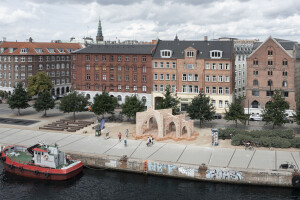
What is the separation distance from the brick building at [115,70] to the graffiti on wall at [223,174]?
4528 centimetres

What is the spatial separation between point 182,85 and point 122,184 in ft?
145

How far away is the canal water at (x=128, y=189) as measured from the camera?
4222 cm

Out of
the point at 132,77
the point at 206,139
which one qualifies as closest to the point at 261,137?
the point at 206,139

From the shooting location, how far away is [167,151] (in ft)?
175

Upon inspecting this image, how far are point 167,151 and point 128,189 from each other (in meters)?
11.1

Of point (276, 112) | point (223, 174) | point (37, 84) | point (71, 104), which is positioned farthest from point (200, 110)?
point (37, 84)

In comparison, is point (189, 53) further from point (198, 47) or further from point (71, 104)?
point (71, 104)

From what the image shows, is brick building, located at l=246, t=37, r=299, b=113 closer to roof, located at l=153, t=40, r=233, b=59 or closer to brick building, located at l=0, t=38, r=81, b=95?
roof, located at l=153, t=40, r=233, b=59

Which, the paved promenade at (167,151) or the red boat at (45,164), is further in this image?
the red boat at (45,164)

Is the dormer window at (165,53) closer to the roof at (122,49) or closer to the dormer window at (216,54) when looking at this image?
the roof at (122,49)

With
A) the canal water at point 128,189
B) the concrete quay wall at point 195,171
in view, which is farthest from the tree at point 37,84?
the canal water at point 128,189

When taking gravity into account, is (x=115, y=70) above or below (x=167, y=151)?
above

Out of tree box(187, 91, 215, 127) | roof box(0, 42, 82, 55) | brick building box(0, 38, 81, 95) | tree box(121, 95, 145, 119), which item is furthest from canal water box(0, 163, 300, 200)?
roof box(0, 42, 82, 55)

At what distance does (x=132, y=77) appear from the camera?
9112 centimetres
